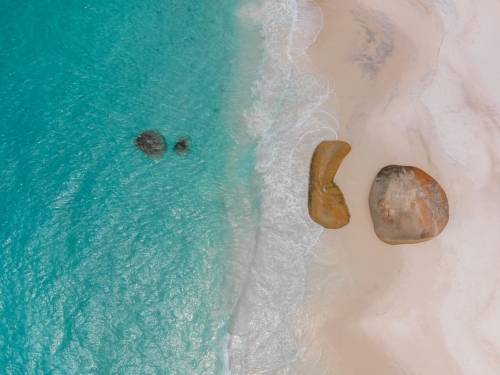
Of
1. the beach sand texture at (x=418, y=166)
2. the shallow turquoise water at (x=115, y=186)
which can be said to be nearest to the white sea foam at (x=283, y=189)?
the beach sand texture at (x=418, y=166)

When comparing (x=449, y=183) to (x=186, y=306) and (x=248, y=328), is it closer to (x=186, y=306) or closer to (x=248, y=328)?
(x=248, y=328)

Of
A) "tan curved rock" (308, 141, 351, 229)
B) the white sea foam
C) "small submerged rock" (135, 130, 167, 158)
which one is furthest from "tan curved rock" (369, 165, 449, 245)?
"small submerged rock" (135, 130, 167, 158)

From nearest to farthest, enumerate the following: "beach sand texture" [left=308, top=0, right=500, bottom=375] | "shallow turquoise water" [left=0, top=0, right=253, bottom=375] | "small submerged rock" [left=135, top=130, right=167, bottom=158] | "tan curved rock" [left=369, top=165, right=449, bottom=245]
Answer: "beach sand texture" [left=308, top=0, right=500, bottom=375] < "tan curved rock" [left=369, top=165, right=449, bottom=245] < "shallow turquoise water" [left=0, top=0, right=253, bottom=375] < "small submerged rock" [left=135, top=130, right=167, bottom=158]

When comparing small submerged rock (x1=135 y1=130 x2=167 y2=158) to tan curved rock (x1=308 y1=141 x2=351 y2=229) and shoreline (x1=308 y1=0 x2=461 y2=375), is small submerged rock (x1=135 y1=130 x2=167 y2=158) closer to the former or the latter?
tan curved rock (x1=308 y1=141 x2=351 y2=229)

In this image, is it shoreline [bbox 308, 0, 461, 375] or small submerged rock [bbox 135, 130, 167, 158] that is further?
small submerged rock [bbox 135, 130, 167, 158]

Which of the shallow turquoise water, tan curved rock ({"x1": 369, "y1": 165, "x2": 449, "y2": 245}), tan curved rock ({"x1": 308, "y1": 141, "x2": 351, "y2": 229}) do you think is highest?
tan curved rock ({"x1": 369, "y1": 165, "x2": 449, "y2": 245})

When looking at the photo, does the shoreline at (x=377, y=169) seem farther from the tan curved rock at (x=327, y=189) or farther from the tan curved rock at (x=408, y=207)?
the tan curved rock at (x=408, y=207)

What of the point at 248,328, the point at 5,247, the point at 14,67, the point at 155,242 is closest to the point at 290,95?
the point at 155,242

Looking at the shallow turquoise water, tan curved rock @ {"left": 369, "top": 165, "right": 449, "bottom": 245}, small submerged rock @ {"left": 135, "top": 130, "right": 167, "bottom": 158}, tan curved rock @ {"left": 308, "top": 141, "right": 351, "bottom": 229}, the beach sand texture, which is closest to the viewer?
the beach sand texture
